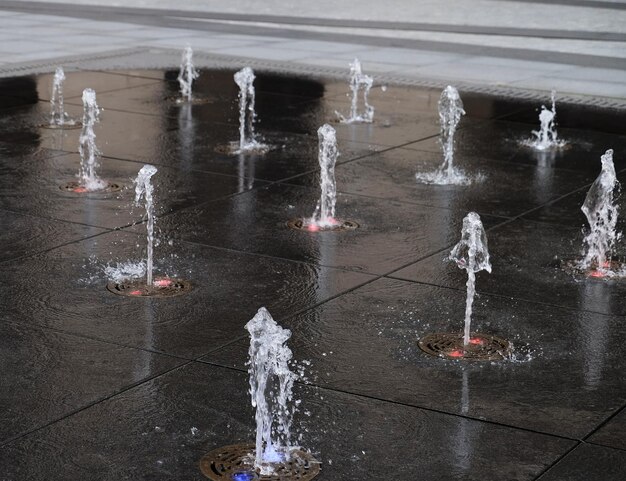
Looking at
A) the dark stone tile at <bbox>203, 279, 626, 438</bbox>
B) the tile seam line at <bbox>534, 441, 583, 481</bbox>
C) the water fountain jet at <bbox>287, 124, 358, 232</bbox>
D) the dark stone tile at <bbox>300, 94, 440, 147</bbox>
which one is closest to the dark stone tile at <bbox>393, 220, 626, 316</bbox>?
the dark stone tile at <bbox>203, 279, 626, 438</bbox>

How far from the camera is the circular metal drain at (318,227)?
792cm

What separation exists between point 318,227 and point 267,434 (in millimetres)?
3361

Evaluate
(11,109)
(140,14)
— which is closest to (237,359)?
(11,109)

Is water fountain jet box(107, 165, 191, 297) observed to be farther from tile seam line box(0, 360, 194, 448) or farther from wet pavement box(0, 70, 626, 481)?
tile seam line box(0, 360, 194, 448)

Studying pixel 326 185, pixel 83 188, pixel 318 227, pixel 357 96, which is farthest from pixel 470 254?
pixel 357 96

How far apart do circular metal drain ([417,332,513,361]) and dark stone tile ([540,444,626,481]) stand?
1044 millimetres

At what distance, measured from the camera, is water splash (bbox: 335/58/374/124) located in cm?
1187

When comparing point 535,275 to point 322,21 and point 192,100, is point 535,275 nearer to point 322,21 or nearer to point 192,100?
point 192,100

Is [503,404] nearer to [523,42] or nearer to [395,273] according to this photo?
[395,273]

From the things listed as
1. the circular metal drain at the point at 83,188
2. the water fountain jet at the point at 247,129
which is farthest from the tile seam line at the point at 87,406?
the water fountain jet at the point at 247,129

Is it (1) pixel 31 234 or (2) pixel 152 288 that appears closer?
(2) pixel 152 288

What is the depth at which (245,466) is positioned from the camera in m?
4.60

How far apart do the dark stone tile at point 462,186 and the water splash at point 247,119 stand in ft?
3.16

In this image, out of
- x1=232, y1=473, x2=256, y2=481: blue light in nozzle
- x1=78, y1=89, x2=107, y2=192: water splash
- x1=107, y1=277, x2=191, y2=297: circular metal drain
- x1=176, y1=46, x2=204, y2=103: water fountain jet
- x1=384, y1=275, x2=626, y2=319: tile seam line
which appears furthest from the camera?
x1=176, y1=46, x2=204, y2=103: water fountain jet
